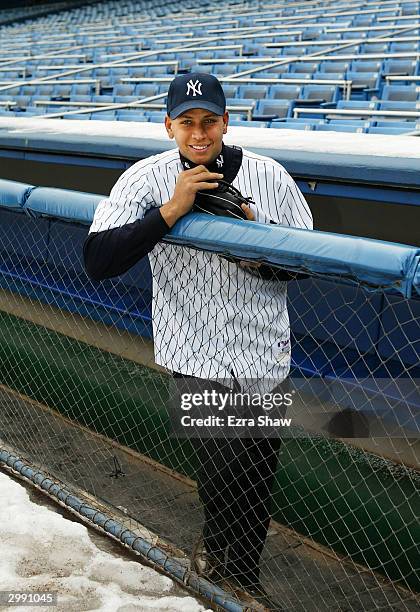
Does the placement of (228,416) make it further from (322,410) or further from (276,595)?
(322,410)

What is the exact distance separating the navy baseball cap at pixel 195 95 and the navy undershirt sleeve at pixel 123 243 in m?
0.29

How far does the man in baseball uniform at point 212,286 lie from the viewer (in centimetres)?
215

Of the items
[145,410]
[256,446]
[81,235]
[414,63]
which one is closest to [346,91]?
[414,63]

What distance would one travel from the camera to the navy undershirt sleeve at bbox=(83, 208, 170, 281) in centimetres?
212

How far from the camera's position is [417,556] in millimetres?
2764

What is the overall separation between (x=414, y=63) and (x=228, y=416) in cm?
700

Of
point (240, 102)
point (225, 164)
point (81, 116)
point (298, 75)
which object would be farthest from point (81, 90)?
point (225, 164)

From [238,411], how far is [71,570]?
2.56 feet

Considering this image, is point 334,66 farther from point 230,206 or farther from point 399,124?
point 230,206

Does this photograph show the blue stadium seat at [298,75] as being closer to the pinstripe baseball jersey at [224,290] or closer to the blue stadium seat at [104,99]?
the blue stadium seat at [104,99]

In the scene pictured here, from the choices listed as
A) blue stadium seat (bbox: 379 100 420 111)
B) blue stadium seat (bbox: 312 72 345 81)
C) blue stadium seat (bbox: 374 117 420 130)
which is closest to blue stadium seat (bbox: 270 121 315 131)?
blue stadium seat (bbox: 374 117 420 130)

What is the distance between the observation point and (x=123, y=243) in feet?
6.95

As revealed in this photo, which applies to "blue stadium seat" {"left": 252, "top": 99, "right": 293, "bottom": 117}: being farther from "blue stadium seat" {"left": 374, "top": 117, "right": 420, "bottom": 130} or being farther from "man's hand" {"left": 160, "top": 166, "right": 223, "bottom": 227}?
"man's hand" {"left": 160, "top": 166, "right": 223, "bottom": 227}

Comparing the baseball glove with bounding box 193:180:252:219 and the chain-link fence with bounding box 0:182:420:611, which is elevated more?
the baseball glove with bounding box 193:180:252:219
